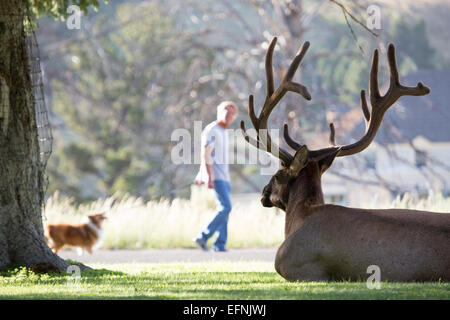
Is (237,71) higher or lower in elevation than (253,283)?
higher

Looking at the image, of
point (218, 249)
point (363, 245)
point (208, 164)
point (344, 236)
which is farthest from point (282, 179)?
point (218, 249)

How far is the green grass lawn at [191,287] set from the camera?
20.2 feet

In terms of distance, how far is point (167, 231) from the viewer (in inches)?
662

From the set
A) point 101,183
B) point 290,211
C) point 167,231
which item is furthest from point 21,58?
point 101,183

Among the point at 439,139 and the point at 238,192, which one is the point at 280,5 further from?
the point at 238,192

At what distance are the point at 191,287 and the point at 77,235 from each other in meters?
7.41

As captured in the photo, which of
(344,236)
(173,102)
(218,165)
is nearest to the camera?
(344,236)

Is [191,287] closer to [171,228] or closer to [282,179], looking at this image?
[282,179]

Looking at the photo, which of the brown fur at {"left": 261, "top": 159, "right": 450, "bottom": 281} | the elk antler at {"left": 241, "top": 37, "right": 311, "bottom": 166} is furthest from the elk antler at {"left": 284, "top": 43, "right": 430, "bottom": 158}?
the brown fur at {"left": 261, "top": 159, "right": 450, "bottom": 281}

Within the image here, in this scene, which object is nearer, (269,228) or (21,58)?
(21,58)

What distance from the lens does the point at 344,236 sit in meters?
7.09

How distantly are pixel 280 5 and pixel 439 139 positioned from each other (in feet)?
79.8

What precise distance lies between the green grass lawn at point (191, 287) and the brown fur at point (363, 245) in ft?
0.78

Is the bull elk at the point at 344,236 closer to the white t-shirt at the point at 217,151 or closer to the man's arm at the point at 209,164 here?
the man's arm at the point at 209,164
